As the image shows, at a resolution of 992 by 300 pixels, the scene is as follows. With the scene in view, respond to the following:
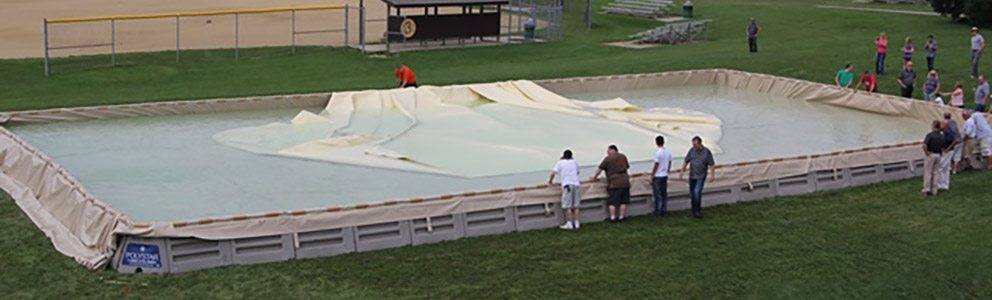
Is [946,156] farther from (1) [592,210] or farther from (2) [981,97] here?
(1) [592,210]

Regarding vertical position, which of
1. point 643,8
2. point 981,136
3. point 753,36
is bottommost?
point 981,136

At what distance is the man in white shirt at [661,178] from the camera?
2050 cm

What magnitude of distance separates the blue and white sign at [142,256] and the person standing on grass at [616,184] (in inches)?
272

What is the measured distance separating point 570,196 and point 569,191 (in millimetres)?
92

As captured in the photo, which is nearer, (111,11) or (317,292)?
(317,292)

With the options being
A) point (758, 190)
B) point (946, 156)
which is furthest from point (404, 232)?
point (946, 156)

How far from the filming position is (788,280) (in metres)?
17.8

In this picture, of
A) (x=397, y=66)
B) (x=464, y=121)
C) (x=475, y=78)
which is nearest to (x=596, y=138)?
(x=464, y=121)

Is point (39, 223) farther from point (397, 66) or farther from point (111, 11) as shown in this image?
point (111, 11)

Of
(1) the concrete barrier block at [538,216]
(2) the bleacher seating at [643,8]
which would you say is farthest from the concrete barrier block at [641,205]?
(2) the bleacher seating at [643,8]

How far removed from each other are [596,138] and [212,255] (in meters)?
10.7

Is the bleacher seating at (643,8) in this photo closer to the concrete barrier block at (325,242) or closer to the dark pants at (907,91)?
the dark pants at (907,91)

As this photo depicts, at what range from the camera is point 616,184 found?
795 inches

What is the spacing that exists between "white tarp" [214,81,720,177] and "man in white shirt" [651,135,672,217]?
327cm
